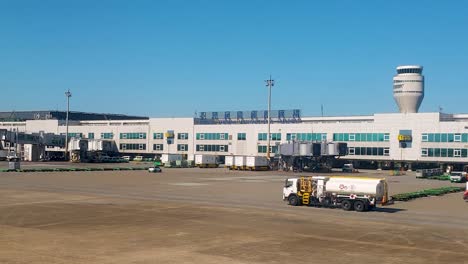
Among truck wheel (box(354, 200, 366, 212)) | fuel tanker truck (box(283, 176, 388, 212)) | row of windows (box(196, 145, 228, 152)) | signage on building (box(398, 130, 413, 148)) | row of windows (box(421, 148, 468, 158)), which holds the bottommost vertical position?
truck wheel (box(354, 200, 366, 212))

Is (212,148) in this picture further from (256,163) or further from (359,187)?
(359,187)

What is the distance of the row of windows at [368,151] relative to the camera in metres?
146

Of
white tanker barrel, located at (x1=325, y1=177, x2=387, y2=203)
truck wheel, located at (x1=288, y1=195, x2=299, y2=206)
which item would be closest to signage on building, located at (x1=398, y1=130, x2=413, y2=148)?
white tanker barrel, located at (x1=325, y1=177, x2=387, y2=203)

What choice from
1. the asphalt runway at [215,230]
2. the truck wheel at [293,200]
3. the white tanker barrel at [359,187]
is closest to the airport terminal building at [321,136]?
the asphalt runway at [215,230]

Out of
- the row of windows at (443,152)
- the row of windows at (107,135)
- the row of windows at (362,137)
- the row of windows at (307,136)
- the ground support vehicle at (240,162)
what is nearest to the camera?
the row of windows at (443,152)

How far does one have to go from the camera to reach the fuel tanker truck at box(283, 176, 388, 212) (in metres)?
52.1

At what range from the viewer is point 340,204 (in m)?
53.6

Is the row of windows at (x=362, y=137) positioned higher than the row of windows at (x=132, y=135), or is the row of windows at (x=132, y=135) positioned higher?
→ the row of windows at (x=132, y=135)

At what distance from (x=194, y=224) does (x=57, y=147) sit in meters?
157

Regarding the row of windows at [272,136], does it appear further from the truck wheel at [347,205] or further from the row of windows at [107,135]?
the truck wheel at [347,205]

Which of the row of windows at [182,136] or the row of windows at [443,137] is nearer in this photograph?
the row of windows at [443,137]

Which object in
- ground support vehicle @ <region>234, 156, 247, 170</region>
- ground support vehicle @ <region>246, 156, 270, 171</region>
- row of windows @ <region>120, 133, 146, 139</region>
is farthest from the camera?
row of windows @ <region>120, 133, 146, 139</region>

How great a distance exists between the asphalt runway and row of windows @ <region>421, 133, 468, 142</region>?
78635 mm

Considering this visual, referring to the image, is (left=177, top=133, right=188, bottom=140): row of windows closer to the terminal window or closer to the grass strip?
the terminal window
